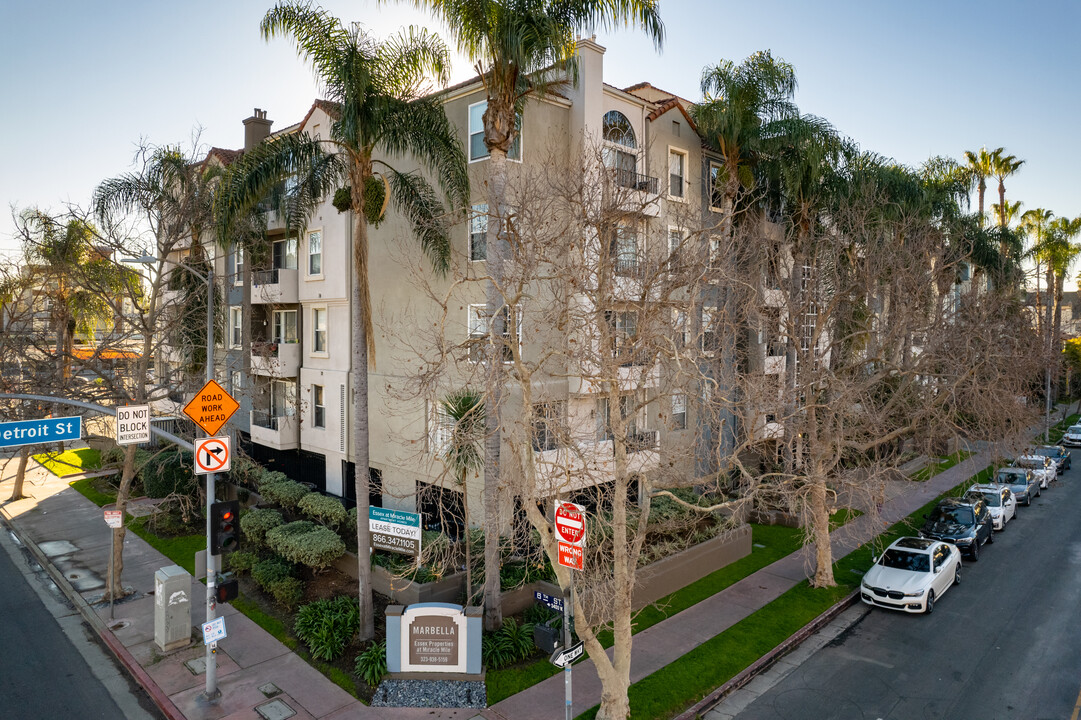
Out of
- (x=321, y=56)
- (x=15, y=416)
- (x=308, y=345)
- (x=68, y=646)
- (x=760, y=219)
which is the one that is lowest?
(x=68, y=646)

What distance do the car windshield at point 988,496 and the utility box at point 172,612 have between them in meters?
26.6

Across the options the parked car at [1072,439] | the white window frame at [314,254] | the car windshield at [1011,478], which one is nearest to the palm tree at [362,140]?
the white window frame at [314,254]

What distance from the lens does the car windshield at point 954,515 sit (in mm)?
22219

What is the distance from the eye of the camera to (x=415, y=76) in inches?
626

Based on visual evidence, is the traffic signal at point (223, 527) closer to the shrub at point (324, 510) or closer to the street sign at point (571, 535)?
the street sign at point (571, 535)

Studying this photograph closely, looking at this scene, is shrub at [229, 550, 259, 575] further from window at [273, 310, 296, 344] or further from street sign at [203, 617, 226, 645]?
window at [273, 310, 296, 344]

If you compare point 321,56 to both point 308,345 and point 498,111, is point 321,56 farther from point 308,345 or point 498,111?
point 308,345

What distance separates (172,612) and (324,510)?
21.4 ft

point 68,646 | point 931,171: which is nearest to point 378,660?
point 68,646

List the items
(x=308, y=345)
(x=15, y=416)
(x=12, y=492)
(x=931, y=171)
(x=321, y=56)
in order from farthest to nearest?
1. (x=931, y=171)
2. (x=12, y=492)
3. (x=308, y=345)
4. (x=15, y=416)
5. (x=321, y=56)

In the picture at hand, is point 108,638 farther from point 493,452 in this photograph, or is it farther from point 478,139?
point 478,139

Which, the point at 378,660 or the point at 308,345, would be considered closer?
the point at 378,660

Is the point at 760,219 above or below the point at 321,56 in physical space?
below

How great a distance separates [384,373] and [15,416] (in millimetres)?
11917
